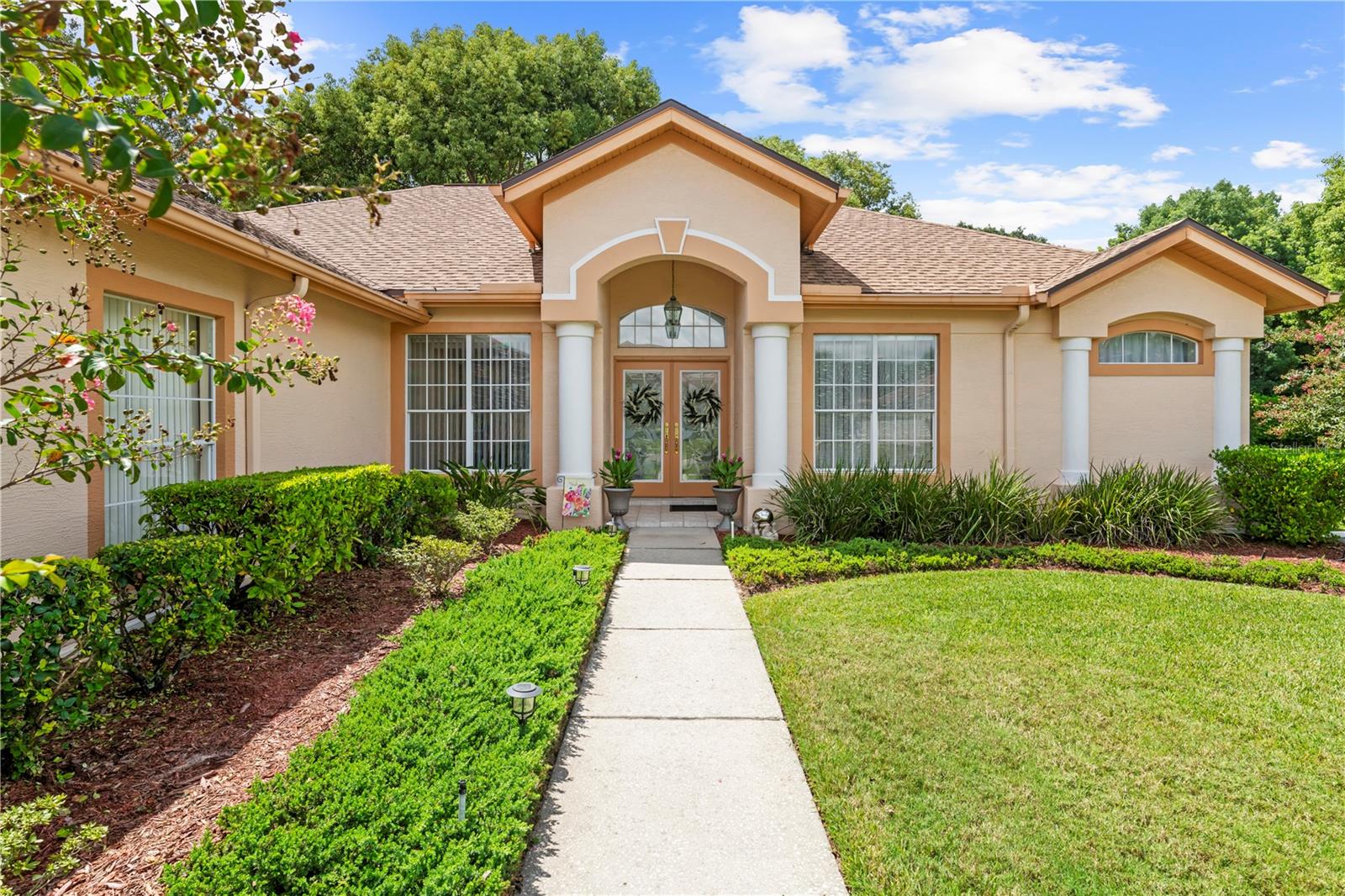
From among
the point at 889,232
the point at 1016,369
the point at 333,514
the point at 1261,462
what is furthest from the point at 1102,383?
the point at 333,514

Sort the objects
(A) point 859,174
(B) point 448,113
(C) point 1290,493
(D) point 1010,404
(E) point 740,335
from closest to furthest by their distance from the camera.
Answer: (C) point 1290,493, (D) point 1010,404, (E) point 740,335, (B) point 448,113, (A) point 859,174

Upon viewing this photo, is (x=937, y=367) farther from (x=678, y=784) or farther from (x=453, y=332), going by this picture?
(x=678, y=784)

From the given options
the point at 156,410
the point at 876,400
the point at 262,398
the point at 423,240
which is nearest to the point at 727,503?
the point at 876,400

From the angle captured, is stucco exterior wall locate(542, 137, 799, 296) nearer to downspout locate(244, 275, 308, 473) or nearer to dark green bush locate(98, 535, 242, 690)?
downspout locate(244, 275, 308, 473)

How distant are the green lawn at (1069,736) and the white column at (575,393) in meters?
4.21

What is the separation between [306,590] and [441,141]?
68.3 feet

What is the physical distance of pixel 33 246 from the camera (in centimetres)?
516

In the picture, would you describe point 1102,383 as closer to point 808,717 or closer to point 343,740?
point 808,717

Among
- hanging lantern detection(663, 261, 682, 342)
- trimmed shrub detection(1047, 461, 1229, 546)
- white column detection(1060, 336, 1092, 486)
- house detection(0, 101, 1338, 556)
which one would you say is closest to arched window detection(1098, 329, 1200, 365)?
house detection(0, 101, 1338, 556)

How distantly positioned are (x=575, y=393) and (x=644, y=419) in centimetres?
287

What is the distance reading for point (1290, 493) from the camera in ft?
31.5

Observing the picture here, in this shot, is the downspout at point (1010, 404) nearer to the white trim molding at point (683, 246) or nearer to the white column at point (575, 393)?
the white trim molding at point (683, 246)

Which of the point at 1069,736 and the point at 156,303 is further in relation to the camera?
the point at 156,303

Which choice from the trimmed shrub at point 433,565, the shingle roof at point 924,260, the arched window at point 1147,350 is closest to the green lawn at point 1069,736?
the trimmed shrub at point 433,565
